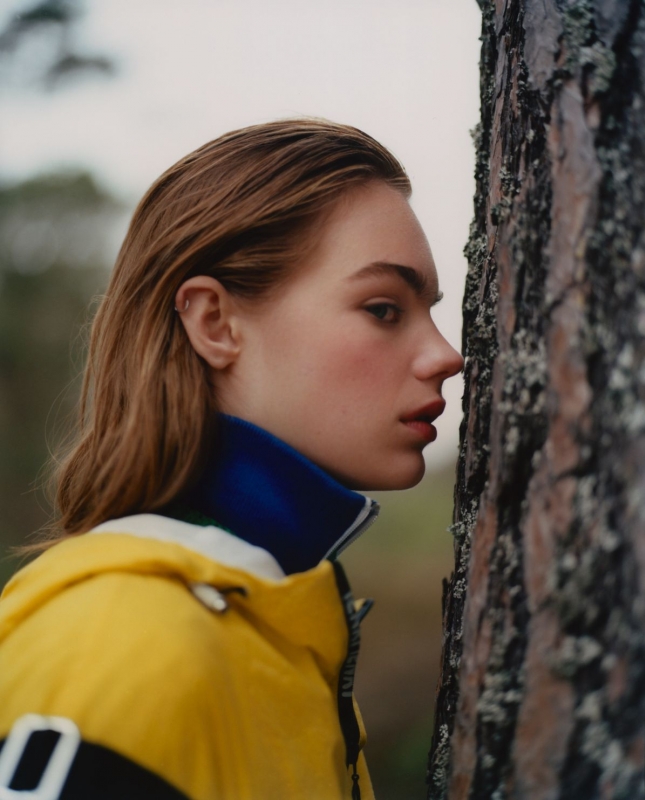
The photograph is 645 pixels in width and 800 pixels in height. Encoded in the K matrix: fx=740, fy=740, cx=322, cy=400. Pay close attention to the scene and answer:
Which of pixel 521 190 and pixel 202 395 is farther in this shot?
pixel 202 395

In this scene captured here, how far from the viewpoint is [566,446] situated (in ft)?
3.05

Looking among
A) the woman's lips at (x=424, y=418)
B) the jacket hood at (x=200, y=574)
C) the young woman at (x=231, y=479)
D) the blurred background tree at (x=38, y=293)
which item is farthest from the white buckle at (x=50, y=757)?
the blurred background tree at (x=38, y=293)

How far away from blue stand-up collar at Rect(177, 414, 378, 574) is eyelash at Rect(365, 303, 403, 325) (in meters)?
0.32

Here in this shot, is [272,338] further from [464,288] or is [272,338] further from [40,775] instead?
[40,775]

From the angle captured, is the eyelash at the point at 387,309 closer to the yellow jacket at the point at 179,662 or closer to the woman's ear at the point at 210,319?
the woman's ear at the point at 210,319

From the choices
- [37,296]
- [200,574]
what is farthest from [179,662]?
[37,296]

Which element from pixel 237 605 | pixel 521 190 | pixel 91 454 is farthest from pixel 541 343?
pixel 91 454

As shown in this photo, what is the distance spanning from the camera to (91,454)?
5.08ft

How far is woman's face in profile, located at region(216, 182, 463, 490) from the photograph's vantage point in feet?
4.74

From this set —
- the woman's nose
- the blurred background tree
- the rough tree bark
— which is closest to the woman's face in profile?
the woman's nose

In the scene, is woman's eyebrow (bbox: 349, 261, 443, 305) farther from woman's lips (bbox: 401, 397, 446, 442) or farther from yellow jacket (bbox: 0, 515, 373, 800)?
yellow jacket (bbox: 0, 515, 373, 800)

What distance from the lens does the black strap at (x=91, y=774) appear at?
0.95m

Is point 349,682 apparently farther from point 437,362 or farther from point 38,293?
point 38,293

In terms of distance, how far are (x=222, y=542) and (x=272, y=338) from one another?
442 mm
